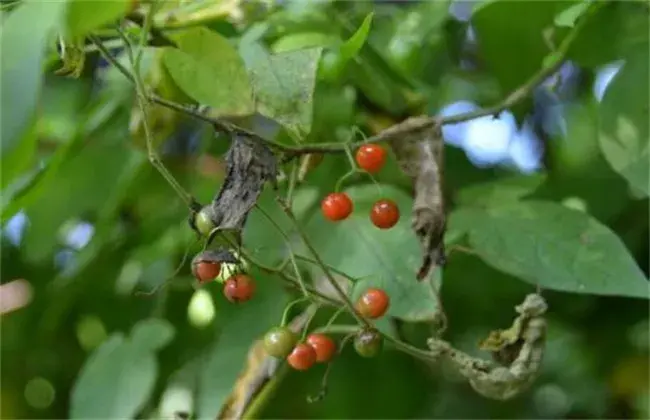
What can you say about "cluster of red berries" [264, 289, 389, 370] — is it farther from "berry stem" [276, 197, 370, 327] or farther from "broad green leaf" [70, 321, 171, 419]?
"broad green leaf" [70, 321, 171, 419]

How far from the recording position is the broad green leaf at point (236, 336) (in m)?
0.52

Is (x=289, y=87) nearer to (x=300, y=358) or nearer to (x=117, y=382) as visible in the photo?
(x=300, y=358)

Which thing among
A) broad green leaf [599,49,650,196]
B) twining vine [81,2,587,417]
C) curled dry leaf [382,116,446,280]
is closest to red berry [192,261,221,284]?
twining vine [81,2,587,417]

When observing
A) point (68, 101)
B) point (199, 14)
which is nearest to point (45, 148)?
point (68, 101)

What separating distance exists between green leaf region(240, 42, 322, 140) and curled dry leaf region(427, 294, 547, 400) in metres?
0.12

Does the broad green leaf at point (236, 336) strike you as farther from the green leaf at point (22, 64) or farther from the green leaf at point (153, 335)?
the green leaf at point (22, 64)

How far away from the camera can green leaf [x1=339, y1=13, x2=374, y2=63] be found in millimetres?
426

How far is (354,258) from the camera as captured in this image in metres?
0.48

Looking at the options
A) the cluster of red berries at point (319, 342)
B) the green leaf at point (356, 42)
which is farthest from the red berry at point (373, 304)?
the green leaf at point (356, 42)

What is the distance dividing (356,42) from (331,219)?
0.08 metres

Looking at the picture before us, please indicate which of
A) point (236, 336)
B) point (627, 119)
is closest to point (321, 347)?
point (236, 336)

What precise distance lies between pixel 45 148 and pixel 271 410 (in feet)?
0.82

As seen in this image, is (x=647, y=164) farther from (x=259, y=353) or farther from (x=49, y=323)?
(x=49, y=323)

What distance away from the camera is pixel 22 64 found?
30 centimetres
